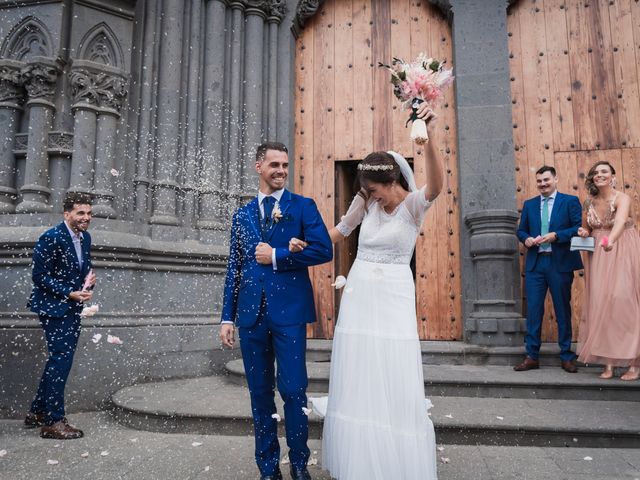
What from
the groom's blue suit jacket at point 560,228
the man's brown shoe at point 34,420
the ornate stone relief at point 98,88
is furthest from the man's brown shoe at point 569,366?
the ornate stone relief at point 98,88

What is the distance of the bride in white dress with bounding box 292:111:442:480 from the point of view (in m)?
2.39

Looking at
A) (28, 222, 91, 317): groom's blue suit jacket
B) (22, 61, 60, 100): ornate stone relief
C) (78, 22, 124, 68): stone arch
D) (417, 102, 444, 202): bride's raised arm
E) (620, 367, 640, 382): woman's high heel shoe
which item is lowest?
(620, 367, 640, 382): woman's high heel shoe

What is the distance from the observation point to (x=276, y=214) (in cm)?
271

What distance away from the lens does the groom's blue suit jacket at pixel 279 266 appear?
2.64 m

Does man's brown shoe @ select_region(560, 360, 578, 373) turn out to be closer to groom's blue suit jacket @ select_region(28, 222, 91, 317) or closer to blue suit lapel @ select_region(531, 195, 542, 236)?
blue suit lapel @ select_region(531, 195, 542, 236)

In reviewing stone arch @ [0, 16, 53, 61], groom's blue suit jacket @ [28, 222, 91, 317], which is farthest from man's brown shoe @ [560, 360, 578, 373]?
stone arch @ [0, 16, 53, 61]

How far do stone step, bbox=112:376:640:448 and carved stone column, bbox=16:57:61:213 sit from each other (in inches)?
83.9

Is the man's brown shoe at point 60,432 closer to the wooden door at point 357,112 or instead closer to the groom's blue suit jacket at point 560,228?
the wooden door at point 357,112

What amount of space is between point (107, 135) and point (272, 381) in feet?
11.4

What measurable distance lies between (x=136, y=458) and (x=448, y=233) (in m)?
4.02

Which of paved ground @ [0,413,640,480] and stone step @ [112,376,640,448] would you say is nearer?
paved ground @ [0,413,640,480]

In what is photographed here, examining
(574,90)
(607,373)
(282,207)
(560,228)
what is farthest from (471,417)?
(574,90)

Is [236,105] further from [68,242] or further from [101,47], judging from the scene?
[68,242]

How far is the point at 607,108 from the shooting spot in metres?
5.66
